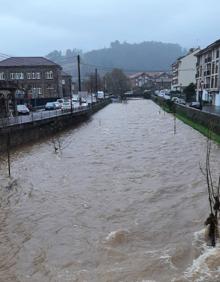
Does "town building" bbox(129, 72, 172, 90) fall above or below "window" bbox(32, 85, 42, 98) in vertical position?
above

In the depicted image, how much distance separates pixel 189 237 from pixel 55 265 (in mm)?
3454

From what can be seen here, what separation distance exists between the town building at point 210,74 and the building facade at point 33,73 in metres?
31.4

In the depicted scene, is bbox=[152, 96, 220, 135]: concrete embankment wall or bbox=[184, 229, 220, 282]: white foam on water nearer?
bbox=[184, 229, 220, 282]: white foam on water

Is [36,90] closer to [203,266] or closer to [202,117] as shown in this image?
[202,117]

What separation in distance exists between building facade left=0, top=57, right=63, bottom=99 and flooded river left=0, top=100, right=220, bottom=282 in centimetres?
6566

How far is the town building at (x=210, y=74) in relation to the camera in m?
62.6

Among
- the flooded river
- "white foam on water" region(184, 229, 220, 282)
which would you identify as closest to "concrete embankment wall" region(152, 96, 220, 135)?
the flooded river

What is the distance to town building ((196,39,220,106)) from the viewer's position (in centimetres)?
6262

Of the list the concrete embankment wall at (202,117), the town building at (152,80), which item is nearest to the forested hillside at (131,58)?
the town building at (152,80)

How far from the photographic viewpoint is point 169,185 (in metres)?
14.8

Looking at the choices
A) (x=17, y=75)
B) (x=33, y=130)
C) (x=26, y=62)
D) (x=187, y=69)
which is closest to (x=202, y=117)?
(x=33, y=130)

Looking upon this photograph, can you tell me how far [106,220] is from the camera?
36.2ft

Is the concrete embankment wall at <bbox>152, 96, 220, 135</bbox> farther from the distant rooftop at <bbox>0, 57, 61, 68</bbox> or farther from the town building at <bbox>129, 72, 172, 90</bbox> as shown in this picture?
the town building at <bbox>129, 72, 172, 90</bbox>

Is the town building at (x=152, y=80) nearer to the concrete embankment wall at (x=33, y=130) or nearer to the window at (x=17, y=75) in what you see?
the window at (x=17, y=75)
